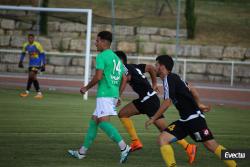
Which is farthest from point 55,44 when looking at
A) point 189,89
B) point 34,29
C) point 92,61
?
point 189,89

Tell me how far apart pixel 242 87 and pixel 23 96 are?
38.4 ft

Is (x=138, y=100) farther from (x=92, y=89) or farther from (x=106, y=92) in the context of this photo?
(x=92, y=89)

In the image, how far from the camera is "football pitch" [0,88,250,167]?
39.7 ft

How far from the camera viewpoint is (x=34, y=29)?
124 ft

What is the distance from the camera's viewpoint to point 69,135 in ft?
50.4

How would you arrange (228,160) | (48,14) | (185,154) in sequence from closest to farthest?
1. (228,160)
2. (185,154)
3. (48,14)

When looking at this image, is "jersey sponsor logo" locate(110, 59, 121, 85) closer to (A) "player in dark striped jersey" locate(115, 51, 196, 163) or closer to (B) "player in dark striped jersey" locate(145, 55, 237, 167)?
(B) "player in dark striped jersey" locate(145, 55, 237, 167)

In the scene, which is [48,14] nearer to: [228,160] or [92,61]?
[92,61]

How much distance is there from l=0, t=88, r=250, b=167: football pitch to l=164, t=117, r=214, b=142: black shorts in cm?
98

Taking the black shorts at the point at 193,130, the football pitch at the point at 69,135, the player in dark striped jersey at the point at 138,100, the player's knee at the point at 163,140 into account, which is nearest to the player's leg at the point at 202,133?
the black shorts at the point at 193,130

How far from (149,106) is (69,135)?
2.34m

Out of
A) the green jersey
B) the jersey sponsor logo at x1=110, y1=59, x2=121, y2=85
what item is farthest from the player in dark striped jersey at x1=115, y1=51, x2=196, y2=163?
the green jersey

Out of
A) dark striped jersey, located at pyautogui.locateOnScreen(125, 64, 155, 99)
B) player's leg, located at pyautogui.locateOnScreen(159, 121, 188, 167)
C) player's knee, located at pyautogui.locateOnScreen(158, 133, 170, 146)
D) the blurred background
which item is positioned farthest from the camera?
the blurred background

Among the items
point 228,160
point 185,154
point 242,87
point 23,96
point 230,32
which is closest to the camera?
point 228,160
